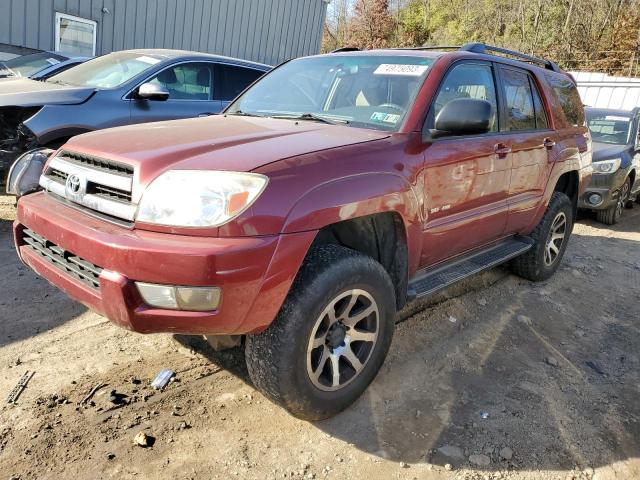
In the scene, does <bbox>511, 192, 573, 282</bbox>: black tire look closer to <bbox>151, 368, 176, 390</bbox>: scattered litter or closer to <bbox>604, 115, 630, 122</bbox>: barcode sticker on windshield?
<bbox>151, 368, 176, 390</bbox>: scattered litter

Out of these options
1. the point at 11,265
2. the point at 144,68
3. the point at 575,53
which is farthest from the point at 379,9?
the point at 11,265

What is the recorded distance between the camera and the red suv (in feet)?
6.90

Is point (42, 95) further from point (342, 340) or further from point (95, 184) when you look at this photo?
point (342, 340)

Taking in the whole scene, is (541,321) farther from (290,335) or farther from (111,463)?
(111,463)

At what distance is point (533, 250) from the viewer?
4582 millimetres

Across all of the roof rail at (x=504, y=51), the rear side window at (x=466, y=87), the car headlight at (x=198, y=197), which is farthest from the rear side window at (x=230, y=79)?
the car headlight at (x=198, y=197)

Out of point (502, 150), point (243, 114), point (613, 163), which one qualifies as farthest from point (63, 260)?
point (613, 163)

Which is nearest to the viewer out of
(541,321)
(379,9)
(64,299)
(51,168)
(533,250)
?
(51,168)

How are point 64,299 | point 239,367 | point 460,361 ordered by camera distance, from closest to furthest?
point 239,367 < point 460,361 < point 64,299

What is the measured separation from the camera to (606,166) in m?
7.50

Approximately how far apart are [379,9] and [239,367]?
3520 centimetres

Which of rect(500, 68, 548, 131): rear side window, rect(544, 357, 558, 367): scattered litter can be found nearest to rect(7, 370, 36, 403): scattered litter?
rect(544, 357, 558, 367): scattered litter

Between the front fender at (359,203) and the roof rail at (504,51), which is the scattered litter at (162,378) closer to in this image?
the front fender at (359,203)

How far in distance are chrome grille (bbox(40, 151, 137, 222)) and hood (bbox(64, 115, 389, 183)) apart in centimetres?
5
